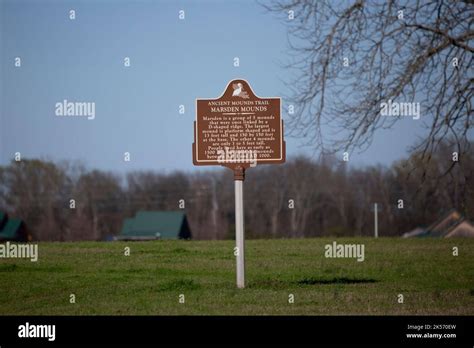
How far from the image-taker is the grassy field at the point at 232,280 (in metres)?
15.4

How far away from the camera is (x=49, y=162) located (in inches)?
1972

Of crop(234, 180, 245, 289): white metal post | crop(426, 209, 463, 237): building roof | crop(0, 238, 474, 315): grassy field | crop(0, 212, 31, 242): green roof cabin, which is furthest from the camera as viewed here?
crop(426, 209, 463, 237): building roof

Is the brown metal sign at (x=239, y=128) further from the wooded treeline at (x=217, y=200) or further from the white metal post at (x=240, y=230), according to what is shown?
the wooded treeline at (x=217, y=200)

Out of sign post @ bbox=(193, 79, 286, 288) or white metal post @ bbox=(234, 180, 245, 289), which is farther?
white metal post @ bbox=(234, 180, 245, 289)

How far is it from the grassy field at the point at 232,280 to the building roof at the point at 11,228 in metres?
19.3

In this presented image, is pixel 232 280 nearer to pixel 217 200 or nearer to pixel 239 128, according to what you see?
pixel 239 128

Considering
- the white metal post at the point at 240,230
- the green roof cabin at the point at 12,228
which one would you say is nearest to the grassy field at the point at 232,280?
the white metal post at the point at 240,230

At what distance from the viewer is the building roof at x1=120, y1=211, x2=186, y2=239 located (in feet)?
151

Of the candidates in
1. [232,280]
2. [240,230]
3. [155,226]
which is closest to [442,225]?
[155,226]

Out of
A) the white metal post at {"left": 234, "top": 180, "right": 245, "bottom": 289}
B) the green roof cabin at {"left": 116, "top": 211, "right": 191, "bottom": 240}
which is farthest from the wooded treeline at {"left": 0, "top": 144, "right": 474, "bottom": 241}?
the white metal post at {"left": 234, "top": 180, "right": 245, "bottom": 289}

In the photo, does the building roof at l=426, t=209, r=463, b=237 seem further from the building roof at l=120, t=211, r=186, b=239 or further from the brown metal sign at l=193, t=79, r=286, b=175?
the brown metal sign at l=193, t=79, r=286, b=175

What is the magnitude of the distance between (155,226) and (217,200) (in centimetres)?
2382

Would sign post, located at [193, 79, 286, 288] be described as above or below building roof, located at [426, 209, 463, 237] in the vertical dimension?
above
